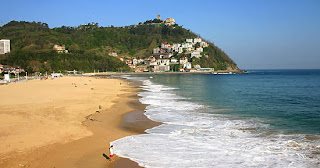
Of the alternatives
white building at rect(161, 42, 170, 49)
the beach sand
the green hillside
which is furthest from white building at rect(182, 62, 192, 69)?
the beach sand

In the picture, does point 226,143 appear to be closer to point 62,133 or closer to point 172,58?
point 62,133

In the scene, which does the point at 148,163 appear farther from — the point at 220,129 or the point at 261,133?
the point at 261,133

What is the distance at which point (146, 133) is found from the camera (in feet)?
41.1

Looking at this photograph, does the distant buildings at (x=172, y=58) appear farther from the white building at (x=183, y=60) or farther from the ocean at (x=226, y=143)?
the ocean at (x=226, y=143)

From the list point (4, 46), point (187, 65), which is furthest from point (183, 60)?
point (4, 46)

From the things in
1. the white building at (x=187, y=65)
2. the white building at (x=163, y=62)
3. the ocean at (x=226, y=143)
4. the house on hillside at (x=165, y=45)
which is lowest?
the ocean at (x=226, y=143)

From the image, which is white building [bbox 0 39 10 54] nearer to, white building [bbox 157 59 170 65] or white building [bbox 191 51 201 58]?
white building [bbox 157 59 170 65]

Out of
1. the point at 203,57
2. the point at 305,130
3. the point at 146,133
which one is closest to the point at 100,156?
the point at 146,133

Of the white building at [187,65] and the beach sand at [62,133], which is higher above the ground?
the white building at [187,65]

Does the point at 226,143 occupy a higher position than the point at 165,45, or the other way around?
the point at 165,45

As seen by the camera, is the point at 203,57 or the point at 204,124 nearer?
the point at 204,124

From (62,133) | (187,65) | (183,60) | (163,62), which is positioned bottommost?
(62,133)

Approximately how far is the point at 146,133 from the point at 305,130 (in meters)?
7.95

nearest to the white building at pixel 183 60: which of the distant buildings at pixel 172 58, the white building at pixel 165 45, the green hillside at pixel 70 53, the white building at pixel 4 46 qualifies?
the distant buildings at pixel 172 58
